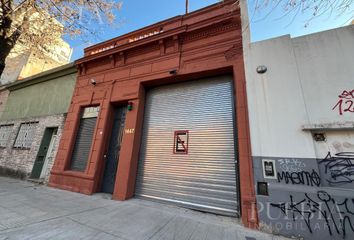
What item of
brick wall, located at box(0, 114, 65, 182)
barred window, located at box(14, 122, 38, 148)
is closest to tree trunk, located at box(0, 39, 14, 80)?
brick wall, located at box(0, 114, 65, 182)

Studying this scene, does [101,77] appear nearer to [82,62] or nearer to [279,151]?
[82,62]

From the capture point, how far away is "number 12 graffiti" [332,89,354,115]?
11.2ft

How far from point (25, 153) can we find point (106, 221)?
7712 millimetres

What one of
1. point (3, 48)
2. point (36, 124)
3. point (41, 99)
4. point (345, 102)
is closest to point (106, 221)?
point (345, 102)

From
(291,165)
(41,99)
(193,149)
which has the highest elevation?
(41,99)

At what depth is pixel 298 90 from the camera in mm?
3904

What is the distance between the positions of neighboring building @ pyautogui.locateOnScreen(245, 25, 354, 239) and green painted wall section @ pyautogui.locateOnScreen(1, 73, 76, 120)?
8374 millimetres

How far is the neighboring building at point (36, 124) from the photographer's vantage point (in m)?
7.75

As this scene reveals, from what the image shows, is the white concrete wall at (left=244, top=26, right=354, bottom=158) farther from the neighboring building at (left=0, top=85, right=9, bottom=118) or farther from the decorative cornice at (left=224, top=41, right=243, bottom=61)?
the neighboring building at (left=0, top=85, right=9, bottom=118)

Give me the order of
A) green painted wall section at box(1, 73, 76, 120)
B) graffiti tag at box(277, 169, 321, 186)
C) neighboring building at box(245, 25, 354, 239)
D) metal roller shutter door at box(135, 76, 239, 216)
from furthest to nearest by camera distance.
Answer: green painted wall section at box(1, 73, 76, 120), metal roller shutter door at box(135, 76, 239, 216), graffiti tag at box(277, 169, 321, 186), neighboring building at box(245, 25, 354, 239)

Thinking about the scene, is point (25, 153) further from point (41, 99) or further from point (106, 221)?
point (106, 221)

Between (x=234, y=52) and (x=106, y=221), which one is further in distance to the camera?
(x=234, y=52)

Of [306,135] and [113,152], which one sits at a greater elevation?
[306,135]

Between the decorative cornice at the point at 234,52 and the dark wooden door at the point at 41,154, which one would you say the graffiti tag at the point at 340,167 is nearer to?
the decorative cornice at the point at 234,52
